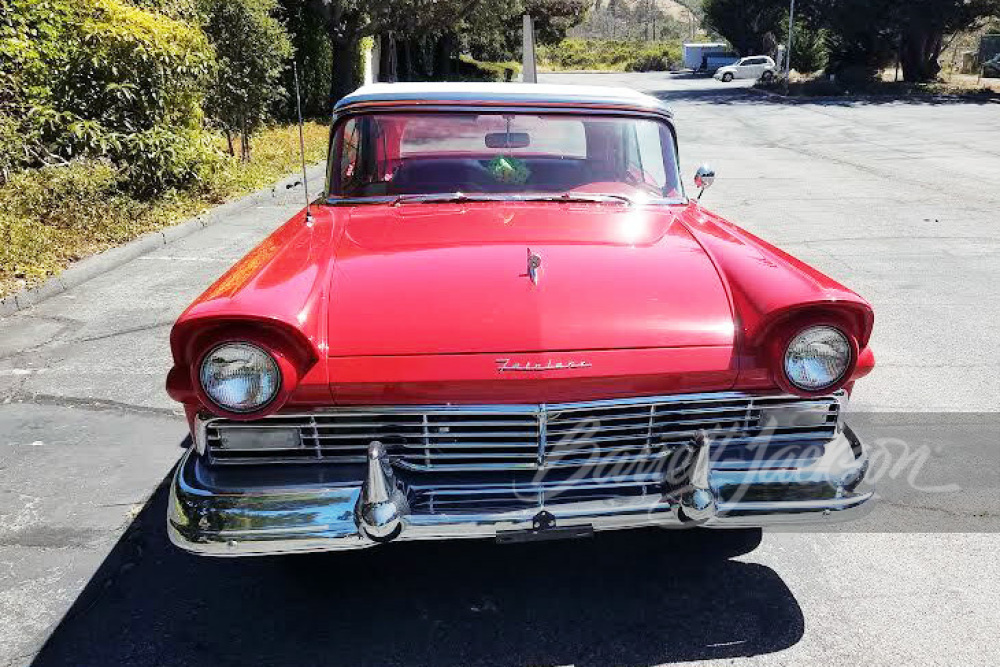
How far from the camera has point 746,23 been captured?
165 feet

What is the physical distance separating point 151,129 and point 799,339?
26.9ft

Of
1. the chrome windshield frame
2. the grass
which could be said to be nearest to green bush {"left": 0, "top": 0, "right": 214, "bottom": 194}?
the grass

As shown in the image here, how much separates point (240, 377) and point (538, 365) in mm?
836

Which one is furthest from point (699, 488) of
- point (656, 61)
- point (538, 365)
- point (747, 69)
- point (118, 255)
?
point (656, 61)

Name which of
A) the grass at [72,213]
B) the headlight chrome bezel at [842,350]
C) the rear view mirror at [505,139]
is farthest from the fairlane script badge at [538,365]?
the grass at [72,213]

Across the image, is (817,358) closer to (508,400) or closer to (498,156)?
(508,400)

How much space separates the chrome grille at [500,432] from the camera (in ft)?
7.81

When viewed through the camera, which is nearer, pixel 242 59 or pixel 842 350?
pixel 842 350

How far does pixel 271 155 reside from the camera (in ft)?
43.3

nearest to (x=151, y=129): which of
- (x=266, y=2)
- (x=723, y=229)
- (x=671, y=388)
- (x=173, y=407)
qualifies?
(x=266, y=2)

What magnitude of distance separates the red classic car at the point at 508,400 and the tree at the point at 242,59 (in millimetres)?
9348

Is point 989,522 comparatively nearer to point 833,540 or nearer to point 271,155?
point 833,540

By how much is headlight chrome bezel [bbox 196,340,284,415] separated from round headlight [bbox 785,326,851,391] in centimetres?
147

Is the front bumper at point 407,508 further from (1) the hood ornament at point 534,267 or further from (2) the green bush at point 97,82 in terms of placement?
(2) the green bush at point 97,82
